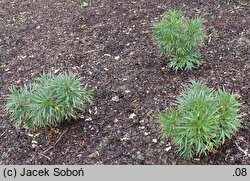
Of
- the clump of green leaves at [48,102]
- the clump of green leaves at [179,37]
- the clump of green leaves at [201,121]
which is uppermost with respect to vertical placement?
the clump of green leaves at [179,37]

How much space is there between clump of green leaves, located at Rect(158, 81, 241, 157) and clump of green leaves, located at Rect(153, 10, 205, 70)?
0.87m

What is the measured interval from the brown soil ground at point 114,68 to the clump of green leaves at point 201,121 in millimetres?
214

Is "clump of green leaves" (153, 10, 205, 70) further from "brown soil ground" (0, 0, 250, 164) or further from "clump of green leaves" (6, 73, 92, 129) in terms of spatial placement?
"clump of green leaves" (6, 73, 92, 129)

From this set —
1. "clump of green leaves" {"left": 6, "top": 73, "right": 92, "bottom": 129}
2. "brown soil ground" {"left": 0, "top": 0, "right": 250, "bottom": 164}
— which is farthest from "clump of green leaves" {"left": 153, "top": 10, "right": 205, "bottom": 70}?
"clump of green leaves" {"left": 6, "top": 73, "right": 92, "bottom": 129}

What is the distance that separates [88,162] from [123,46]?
5.81 ft

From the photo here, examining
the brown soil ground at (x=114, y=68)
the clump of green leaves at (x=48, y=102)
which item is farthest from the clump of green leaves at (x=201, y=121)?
the clump of green leaves at (x=48, y=102)

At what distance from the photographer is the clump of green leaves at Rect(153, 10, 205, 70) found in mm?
3613

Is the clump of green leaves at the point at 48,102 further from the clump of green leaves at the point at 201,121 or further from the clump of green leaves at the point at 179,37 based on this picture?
the clump of green leaves at the point at 179,37

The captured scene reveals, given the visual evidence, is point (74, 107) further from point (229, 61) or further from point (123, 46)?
point (229, 61)

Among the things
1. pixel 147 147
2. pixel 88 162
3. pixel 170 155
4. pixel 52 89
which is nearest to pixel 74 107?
pixel 52 89

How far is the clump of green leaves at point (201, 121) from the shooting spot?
8.84 ft

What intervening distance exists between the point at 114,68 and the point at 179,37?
849mm

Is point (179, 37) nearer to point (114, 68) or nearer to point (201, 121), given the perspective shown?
point (114, 68)

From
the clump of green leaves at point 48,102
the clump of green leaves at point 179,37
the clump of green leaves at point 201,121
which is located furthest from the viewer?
the clump of green leaves at point 179,37
